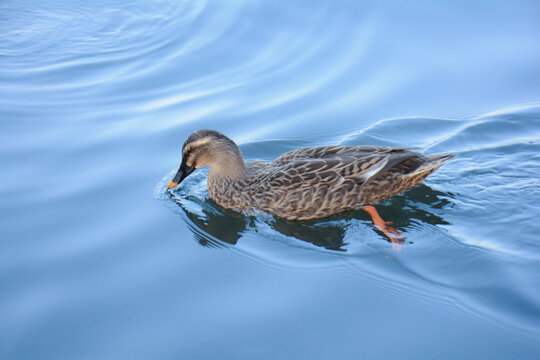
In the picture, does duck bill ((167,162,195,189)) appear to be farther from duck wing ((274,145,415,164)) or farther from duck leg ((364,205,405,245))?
duck leg ((364,205,405,245))

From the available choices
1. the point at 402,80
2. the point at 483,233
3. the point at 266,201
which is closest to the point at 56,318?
the point at 266,201

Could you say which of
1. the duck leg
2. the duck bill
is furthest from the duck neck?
the duck leg

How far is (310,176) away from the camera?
21.6 ft

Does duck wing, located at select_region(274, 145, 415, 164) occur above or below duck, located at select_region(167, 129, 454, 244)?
above

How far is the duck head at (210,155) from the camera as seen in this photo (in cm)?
694

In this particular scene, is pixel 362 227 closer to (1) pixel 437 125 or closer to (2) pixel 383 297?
(2) pixel 383 297

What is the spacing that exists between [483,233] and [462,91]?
11.1 feet

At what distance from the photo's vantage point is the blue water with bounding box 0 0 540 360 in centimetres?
493

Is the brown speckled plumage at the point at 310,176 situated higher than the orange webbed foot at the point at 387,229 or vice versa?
the brown speckled plumage at the point at 310,176

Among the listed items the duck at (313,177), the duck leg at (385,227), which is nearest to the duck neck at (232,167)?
the duck at (313,177)

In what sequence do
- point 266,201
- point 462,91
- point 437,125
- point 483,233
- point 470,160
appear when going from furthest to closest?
point 462,91
point 437,125
point 470,160
point 266,201
point 483,233

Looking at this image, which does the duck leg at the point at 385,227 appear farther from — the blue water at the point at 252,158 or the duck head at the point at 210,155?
the duck head at the point at 210,155

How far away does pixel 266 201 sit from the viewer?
21.9 ft

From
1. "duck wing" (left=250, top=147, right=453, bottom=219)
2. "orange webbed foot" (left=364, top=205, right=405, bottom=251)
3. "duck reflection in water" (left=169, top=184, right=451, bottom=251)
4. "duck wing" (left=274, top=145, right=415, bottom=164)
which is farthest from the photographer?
"duck wing" (left=274, top=145, right=415, bottom=164)
